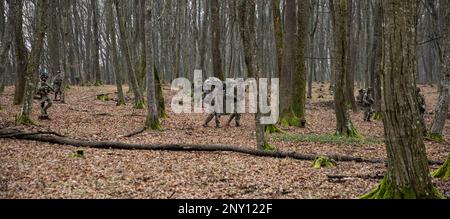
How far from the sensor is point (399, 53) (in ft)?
18.1

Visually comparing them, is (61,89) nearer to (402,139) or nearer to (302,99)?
(302,99)

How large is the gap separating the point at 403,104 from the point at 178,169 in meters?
5.02

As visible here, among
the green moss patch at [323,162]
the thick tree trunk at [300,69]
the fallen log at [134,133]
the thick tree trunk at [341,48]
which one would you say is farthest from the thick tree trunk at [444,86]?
the fallen log at [134,133]

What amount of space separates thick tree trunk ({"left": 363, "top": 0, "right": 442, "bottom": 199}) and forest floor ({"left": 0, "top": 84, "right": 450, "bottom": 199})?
1363mm

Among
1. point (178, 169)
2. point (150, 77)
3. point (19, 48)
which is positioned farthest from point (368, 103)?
point (19, 48)

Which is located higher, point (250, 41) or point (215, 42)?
point (215, 42)

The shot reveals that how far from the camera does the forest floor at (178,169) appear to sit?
734 centimetres

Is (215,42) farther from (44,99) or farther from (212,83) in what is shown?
(44,99)

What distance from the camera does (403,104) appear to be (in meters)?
5.53

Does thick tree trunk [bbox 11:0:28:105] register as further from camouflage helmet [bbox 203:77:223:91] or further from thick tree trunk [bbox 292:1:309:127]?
thick tree trunk [bbox 292:1:309:127]

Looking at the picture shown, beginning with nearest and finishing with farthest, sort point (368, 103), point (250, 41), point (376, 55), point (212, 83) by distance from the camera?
point (250, 41) → point (212, 83) → point (376, 55) → point (368, 103)

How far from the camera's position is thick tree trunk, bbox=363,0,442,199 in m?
5.52

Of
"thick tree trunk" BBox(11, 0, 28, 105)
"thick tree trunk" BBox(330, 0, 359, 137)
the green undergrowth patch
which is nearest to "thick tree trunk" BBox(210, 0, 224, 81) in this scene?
the green undergrowth patch
